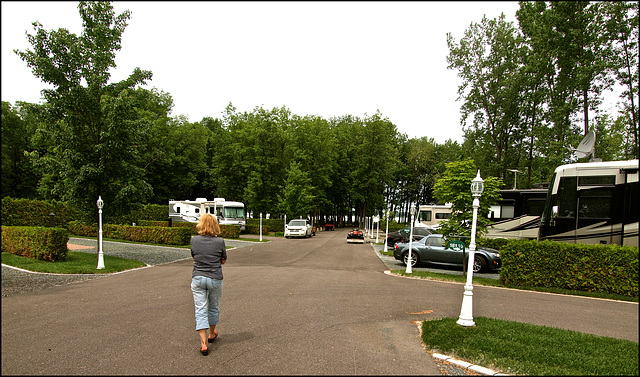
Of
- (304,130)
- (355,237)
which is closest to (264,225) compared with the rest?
(355,237)

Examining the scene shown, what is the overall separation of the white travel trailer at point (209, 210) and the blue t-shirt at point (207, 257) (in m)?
30.1

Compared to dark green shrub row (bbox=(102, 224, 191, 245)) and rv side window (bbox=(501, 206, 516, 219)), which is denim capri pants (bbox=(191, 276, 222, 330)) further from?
rv side window (bbox=(501, 206, 516, 219))

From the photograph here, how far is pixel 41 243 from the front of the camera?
1262cm

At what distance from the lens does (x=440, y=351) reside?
16.0 ft

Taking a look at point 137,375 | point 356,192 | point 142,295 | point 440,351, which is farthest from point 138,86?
point 356,192

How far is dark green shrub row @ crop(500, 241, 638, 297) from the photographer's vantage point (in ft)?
29.5

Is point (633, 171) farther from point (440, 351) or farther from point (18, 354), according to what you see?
point (18, 354)

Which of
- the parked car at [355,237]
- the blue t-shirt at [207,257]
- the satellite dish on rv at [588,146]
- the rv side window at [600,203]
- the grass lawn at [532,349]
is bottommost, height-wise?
the parked car at [355,237]

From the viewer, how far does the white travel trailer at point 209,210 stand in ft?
113

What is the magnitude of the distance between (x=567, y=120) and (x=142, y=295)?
26.7 m

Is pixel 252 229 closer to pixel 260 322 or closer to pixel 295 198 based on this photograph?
pixel 295 198

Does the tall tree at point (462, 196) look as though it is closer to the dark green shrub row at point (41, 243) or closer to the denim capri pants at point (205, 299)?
the denim capri pants at point (205, 299)

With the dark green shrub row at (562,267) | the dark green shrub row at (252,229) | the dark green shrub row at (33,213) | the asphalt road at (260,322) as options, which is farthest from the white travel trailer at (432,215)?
the dark green shrub row at (33,213)

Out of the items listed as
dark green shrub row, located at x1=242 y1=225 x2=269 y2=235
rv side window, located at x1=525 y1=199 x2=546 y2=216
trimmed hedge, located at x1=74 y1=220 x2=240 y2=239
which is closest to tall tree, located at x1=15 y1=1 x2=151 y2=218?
trimmed hedge, located at x1=74 y1=220 x2=240 y2=239
